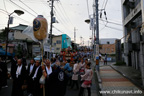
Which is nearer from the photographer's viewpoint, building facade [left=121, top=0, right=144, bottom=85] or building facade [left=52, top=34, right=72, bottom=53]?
building facade [left=121, top=0, right=144, bottom=85]

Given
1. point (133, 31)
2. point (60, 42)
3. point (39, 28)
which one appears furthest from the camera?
point (60, 42)

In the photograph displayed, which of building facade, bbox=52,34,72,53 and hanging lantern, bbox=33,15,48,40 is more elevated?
building facade, bbox=52,34,72,53

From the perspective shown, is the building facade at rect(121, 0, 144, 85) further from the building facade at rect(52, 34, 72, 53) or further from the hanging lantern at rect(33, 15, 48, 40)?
the building facade at rect(52, 34, 72, 53)

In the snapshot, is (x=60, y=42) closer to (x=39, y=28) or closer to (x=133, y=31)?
(x=133, y=31)

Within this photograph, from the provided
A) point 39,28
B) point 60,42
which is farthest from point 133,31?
point 60,42

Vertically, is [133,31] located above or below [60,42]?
below

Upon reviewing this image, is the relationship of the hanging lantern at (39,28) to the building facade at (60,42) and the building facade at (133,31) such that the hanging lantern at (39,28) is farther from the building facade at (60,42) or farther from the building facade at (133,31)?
the building facade at (60,42)

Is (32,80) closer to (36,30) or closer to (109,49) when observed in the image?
(36,30)

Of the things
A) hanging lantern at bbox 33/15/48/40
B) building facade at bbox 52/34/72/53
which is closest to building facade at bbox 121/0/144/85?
hanging lantern at bbox 33/15/48/40

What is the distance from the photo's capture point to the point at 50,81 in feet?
13.1

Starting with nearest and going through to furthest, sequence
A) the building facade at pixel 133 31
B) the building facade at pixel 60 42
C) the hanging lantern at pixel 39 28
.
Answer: the hanging lantern at pixel 39 28 < the building facade at pixel 133 31 < the building facade at pixel 60 42

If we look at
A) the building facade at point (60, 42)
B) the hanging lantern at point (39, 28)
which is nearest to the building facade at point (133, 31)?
the hanging lantern at point (39, 28)

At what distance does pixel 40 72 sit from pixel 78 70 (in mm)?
2950

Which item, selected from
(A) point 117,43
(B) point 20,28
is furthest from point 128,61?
(B) point 20,28
